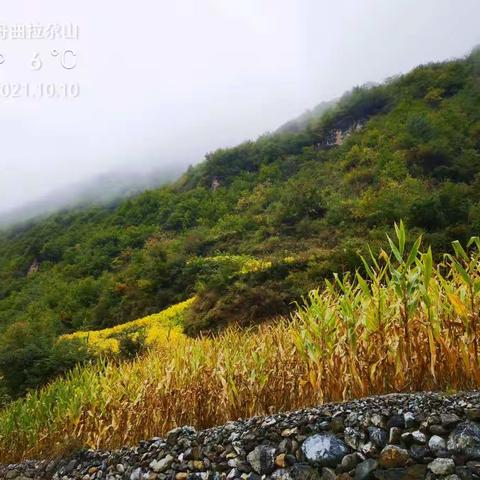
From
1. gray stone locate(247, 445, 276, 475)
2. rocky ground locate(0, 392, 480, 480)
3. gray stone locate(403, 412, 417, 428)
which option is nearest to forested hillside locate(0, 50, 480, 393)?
rocky ground locate(0, 392, 480, 480)

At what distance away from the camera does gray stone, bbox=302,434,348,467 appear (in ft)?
9.98

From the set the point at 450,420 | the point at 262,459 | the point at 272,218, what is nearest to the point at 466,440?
the point at 450,420

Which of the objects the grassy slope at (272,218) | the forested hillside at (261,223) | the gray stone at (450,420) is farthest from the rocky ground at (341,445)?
the grassy slope at (272,218)

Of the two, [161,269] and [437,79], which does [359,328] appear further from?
[437,79]

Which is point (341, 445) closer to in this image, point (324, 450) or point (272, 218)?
point (324, 450)

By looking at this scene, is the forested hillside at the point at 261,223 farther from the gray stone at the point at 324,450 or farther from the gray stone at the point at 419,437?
the gray stone at the point at 419,437

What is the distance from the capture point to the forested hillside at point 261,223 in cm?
1592

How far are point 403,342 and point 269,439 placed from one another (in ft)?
3.86

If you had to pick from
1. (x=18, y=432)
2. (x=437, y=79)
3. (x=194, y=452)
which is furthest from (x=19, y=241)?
(x=194, y=452)

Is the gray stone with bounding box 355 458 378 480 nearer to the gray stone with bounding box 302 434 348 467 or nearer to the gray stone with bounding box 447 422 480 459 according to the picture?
the gray stone with bounding box 302 434 348 467

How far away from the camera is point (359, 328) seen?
426 centimetres

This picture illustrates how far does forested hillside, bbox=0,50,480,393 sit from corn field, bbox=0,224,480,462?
6366mm

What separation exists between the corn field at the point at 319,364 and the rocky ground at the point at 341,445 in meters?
0.51

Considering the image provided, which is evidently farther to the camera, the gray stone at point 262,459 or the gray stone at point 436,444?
the gray stone at point 262,459
